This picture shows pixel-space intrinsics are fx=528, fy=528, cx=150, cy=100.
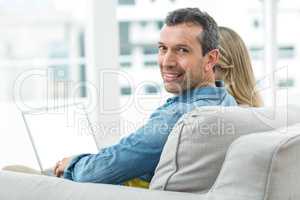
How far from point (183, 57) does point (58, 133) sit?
2.74 ft

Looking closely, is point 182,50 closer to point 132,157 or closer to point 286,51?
point 132,157

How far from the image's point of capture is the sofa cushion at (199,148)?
135 cm

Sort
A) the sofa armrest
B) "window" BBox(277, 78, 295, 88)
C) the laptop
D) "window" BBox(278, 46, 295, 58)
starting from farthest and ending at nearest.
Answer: "window" BBox(278, 46, 295, 58), "window" BBox(277, 78, 295, 88), the laptop, the sofa armrest

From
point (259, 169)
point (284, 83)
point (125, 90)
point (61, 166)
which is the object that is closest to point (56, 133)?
point (61, 166)

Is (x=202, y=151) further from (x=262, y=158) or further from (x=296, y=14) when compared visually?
(x=296, y=14)

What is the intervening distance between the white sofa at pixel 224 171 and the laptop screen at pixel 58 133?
0.64 meters

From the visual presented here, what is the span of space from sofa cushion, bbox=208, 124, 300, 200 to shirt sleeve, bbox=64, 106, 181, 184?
30 cm

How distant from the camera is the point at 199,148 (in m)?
1.35

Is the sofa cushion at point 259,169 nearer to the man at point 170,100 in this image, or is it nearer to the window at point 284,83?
the man at point 170,100

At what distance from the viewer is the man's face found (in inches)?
68.2

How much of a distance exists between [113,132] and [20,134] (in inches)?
22.8

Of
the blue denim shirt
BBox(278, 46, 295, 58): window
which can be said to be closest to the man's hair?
the blue denim shirt

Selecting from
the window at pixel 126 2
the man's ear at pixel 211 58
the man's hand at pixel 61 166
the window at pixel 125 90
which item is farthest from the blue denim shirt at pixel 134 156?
the window at pixel 126 2

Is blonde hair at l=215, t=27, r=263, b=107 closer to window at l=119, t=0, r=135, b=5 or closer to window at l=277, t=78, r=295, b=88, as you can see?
window at l=119, t=0, r=135, b=5
